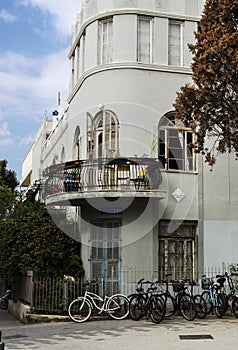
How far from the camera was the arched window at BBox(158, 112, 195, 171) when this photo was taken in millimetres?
17375

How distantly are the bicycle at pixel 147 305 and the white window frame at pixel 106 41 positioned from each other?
309 inches

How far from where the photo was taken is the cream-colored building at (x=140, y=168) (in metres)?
16.4

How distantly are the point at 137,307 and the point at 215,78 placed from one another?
22.3 ft

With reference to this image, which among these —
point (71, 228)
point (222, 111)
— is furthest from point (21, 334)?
point (222, 111)

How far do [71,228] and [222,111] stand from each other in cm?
673

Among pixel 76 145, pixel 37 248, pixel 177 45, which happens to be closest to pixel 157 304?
pixel 37 248

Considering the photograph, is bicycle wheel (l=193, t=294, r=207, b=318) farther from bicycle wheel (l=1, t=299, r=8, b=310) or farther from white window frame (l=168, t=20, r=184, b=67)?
bicycle wheel (l=1, t=299, r=8, b=310)

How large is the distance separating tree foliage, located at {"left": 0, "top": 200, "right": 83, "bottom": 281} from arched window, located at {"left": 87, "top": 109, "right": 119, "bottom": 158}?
2957 mm

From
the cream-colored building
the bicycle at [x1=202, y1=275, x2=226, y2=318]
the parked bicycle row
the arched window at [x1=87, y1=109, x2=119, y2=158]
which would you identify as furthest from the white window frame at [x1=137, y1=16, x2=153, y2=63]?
the bicycle at [x1=202, y1=275, x2=226, y2=318]

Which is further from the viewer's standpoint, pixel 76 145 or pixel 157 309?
pixel 76 145

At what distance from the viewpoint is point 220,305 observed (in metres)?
14.9

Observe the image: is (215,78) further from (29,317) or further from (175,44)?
(29,317)

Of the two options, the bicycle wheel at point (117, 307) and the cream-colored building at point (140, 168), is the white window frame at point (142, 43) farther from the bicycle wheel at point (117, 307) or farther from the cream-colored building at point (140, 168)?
the bicycle wheel at point (117, 307)

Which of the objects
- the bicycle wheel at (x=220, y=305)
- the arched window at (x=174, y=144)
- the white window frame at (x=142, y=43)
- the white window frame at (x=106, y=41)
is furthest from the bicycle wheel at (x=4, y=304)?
the white window frame at (x=142, y=43)
